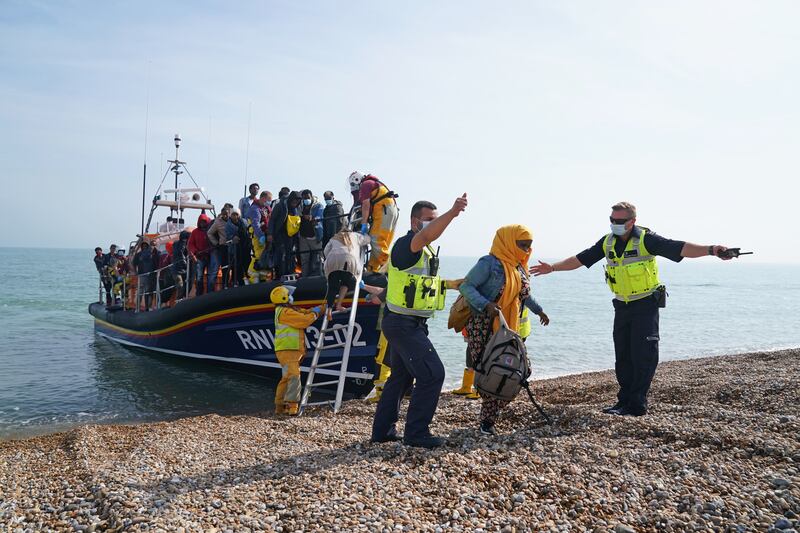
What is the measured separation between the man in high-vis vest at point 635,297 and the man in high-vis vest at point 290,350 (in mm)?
3302

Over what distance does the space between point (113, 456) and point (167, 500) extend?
1.73m

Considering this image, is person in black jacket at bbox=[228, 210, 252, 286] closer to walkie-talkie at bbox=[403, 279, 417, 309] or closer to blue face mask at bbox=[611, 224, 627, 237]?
walkie-talkie at bbox=[403, 279, 417, 309]

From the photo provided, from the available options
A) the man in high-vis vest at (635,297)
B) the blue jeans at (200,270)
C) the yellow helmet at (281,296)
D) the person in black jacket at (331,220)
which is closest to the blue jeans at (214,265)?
the blue jeans at (200,270)

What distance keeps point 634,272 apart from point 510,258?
1.18 metres

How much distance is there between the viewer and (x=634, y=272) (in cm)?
459

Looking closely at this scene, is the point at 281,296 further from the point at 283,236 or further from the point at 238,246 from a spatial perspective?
the point at 238,246

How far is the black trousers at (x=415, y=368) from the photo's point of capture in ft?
12.2

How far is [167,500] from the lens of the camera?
10.2 feet

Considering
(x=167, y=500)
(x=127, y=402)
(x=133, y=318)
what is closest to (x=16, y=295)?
(x=133, y=318)

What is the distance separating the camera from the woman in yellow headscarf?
13.1ft

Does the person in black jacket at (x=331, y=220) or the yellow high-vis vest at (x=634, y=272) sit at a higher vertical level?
the person in black jacket at (x=331, y=220)

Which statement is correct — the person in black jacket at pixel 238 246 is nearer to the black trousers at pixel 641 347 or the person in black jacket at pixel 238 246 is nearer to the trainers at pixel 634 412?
the black trousers at pixel 641 347

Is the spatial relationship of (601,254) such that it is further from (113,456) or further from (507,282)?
(113,456)

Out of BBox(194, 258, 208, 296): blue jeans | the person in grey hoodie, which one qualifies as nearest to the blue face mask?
the person in grey hoodie
